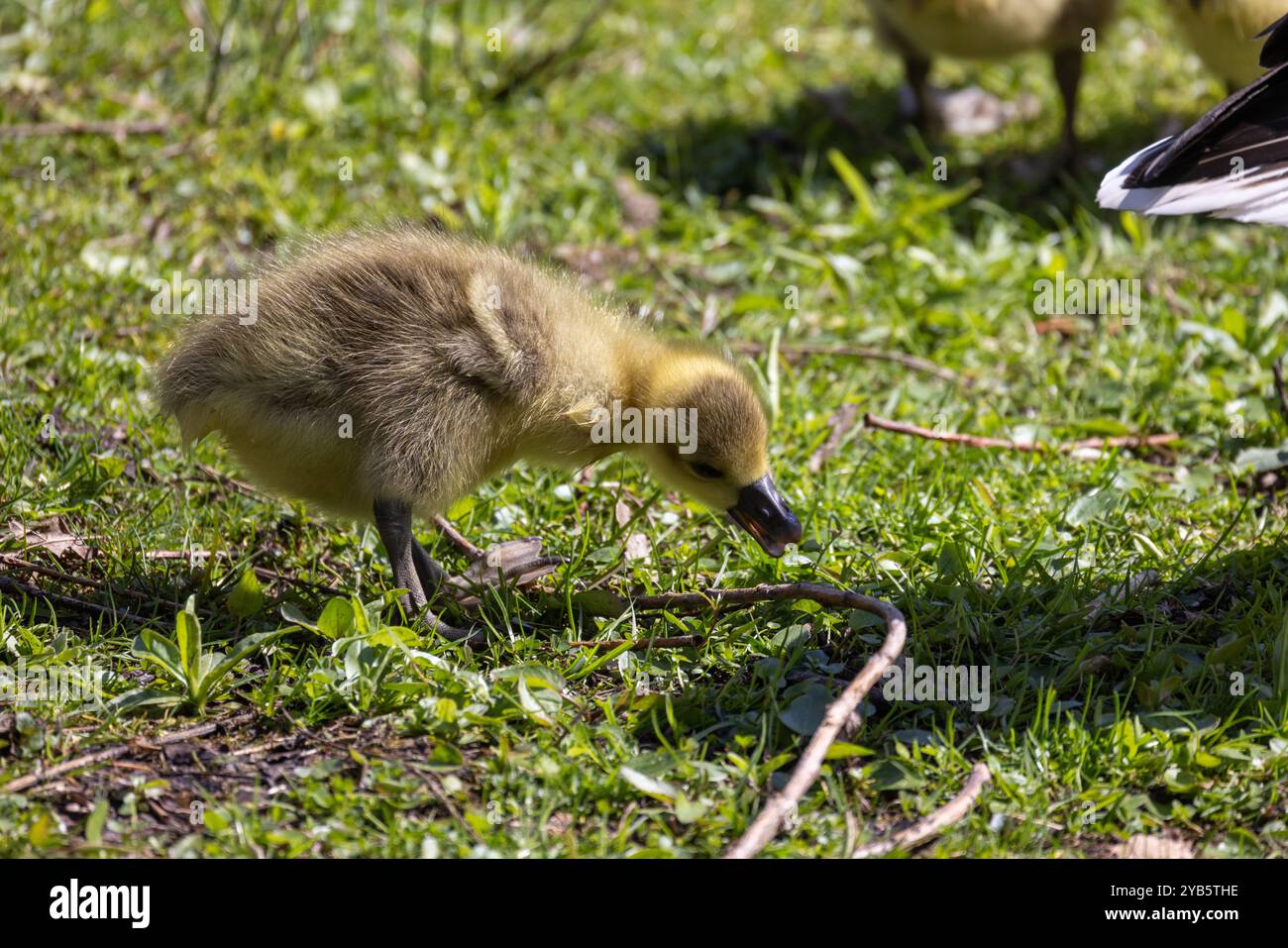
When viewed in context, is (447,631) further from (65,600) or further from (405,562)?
(65,600)

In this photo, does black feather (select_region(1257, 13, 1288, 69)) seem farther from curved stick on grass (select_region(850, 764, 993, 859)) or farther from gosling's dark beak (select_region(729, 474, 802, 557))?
curved stick on grass (select_region(850, 764, 993, 859))

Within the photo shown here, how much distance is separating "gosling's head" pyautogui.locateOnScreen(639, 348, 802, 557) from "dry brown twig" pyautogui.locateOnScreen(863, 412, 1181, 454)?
32.9 inches

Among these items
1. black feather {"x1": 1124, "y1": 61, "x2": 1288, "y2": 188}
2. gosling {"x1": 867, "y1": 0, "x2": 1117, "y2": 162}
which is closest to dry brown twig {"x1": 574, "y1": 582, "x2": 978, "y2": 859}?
black feather {"x1": 1124, "y1": 61, "x2": 1288, "y2": 188}

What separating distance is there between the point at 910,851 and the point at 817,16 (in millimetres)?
5179

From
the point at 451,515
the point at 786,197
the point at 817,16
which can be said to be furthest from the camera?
the point at 817,16

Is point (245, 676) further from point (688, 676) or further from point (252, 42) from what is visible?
point (252, 42)

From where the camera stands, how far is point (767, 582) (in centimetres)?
318

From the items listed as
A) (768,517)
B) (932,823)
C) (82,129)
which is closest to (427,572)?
(768,517)

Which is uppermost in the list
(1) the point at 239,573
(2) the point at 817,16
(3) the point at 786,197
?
(2) the point at 817,16

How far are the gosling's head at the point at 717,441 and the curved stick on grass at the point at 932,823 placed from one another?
2.18 feet

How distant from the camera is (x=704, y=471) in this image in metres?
3.00

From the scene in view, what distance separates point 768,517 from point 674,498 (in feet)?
2.10

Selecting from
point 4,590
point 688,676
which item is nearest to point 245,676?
point 4,590

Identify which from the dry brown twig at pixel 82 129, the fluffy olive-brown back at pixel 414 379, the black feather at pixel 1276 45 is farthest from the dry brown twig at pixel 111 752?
the dry brown twig at pixel 82 129
